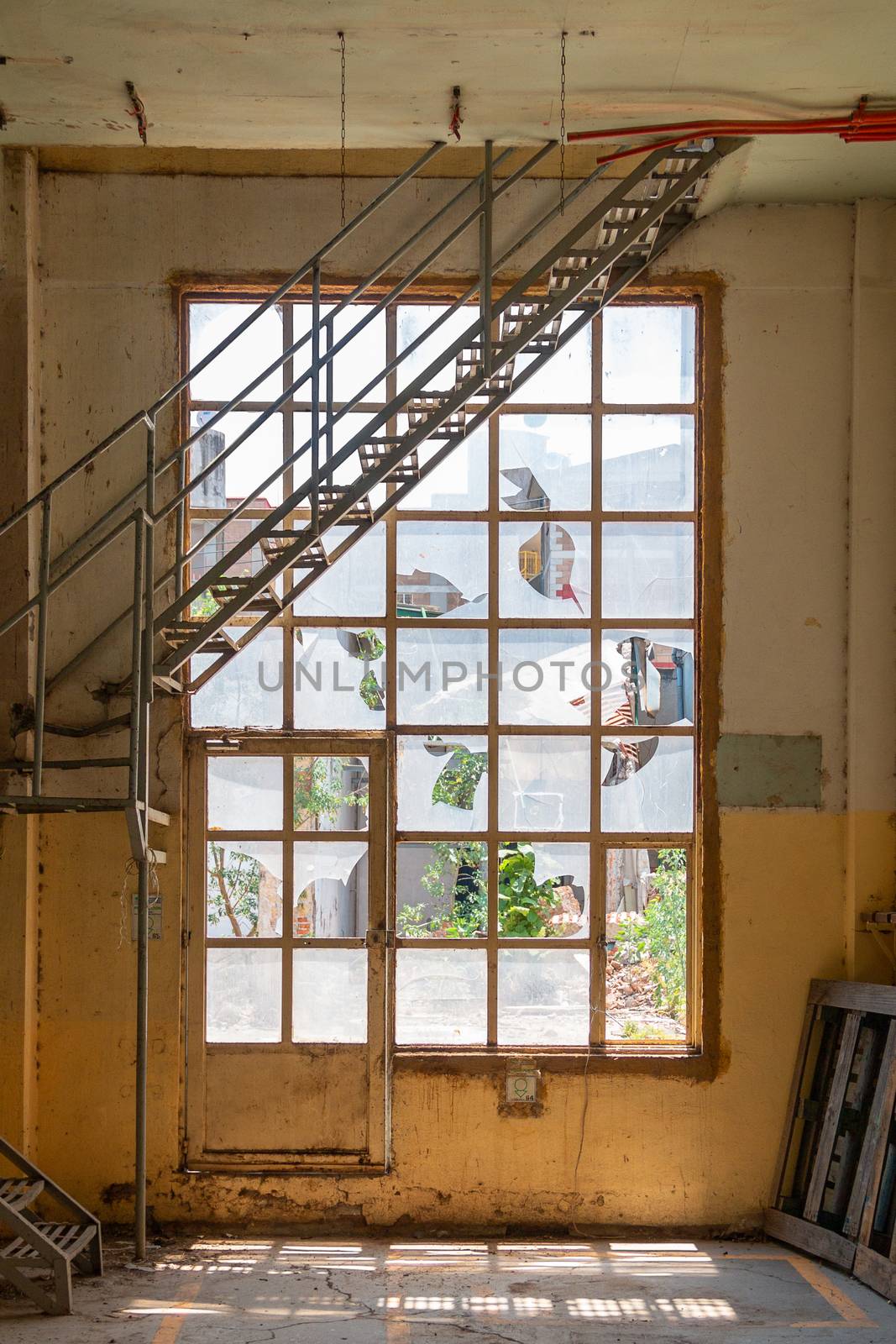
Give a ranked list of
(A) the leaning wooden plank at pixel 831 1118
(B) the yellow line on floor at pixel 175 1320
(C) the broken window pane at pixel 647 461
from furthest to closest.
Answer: (C) the broken window pane at pixel 647 461, (A) the leaning wooden plank at pixel 831 1118, (B) the yellow line on floor at pixel 175 1320

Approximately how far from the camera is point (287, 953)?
5.50 m

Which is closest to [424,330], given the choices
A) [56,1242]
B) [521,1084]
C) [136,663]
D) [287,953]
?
[136,663]

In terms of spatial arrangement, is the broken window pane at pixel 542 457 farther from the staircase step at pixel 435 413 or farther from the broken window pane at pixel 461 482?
the staircase step at pixel 435 413

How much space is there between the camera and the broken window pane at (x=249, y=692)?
18.4ft

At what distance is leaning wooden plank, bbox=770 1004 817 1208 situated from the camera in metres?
5.34

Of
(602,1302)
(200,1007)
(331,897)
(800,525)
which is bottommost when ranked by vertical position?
(602,1302)

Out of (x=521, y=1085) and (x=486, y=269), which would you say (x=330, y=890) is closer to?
(x=521, y=1085)

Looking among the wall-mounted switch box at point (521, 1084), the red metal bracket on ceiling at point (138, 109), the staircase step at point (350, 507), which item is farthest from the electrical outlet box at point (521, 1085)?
the red metal bracket on ceiling at point (138, 109)

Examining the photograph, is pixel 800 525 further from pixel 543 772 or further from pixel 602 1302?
pixel 602 1302

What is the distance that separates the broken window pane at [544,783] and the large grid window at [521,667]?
11mm

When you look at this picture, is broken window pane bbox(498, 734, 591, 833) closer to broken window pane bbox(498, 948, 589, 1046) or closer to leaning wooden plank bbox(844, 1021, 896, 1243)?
broken window pane bbox(498, 948, 589, 1046)

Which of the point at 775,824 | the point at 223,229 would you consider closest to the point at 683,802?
the point at 775,824

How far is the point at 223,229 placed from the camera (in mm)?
5574

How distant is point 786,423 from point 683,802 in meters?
1.82
